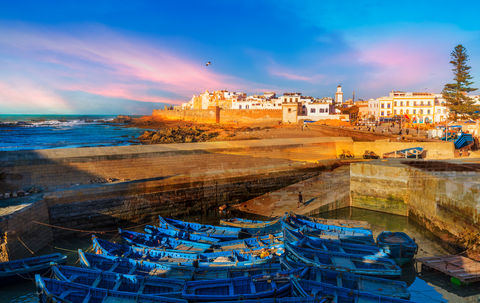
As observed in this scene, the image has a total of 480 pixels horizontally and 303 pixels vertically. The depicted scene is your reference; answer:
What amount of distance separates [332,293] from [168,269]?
16.9 feet

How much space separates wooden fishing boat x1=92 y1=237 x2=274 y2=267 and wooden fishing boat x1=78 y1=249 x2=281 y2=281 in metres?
0.29

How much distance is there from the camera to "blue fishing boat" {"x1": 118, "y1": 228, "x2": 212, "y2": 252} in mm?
11750

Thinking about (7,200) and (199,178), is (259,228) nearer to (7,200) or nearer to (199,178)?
(199,178)

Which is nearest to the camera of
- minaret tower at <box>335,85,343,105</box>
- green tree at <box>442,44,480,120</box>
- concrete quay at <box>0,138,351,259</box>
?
concrete quay at <box>0,138,351,259</box>

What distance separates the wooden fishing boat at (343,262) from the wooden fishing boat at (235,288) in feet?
6.17

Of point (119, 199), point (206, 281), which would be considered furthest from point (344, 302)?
point (119, 199)

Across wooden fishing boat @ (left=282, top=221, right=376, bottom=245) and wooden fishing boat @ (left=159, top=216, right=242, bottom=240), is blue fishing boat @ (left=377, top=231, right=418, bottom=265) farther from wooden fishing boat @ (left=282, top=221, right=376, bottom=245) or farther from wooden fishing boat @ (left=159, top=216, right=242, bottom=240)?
wooden fishing boat @ (left=159, top=216, right=242, bottom=240)

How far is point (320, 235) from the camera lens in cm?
1284

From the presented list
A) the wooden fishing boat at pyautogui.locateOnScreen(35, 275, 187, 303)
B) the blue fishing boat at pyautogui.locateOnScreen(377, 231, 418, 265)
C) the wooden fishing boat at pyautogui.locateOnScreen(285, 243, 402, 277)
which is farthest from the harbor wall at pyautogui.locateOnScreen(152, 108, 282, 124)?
the wooden fishing boat at pyautogui.locateOnScreen(35, 275, 187, 303)

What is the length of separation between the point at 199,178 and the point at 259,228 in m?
6.67

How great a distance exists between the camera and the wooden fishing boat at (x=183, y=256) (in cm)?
993

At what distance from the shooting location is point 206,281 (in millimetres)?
8352

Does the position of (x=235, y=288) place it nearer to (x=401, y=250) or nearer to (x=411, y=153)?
(x=401, y=250)

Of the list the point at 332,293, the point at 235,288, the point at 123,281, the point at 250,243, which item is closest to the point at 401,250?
the point at 332,293
